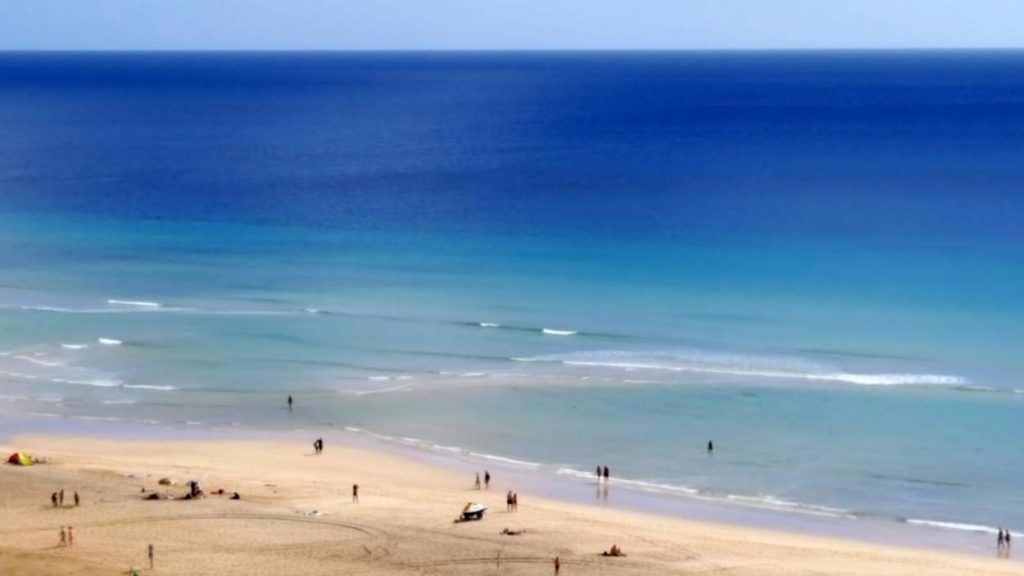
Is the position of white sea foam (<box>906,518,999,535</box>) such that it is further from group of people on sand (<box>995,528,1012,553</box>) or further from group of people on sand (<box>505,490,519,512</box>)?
group of people on sand (<box>505,490,519,512</box>)

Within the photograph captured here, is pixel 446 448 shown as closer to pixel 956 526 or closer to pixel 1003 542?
pixel 956 526

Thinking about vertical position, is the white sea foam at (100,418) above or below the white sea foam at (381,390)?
below

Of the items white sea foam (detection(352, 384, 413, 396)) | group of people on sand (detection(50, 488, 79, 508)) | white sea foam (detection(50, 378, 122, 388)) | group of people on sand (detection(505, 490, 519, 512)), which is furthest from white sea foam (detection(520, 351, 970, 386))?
group of people on sand (detection(50, 488, 79, 508))

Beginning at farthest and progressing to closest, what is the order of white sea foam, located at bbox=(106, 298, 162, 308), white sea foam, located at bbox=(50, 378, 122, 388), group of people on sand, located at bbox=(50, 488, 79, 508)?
white sea foam, located at bbox=(106, 298, 162, 308) → white sea foam, located at bbox=(50, 378, 122, 388) → group of people on sand, located at bbox=(50, 488, 79, 508)

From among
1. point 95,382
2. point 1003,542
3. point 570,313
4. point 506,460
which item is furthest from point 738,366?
point 95,382

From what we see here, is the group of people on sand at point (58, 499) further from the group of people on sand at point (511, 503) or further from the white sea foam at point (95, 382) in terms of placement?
the white sea foam at point (95, 382)

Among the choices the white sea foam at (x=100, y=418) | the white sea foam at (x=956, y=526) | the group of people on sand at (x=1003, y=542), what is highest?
the white sea foam at (x=100, y=418)

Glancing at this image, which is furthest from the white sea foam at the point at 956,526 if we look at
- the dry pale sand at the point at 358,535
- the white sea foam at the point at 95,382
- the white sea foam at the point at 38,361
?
the white sea foam at the point at 38,361

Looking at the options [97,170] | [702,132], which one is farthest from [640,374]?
[702,132]
